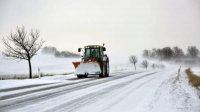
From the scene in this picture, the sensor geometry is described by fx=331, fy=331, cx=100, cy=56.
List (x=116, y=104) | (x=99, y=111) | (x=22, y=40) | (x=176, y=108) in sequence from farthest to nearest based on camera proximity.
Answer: (x=22, y=40) < (x=116, y=104) < (x=176, y=108) < (x=99, y=111)

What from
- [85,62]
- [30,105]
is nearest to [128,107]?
[30,105]

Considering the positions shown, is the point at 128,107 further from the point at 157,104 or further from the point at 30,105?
the point at 30,105

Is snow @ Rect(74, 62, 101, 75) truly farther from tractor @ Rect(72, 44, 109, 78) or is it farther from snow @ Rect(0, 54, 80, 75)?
snow @ Rect(0, 54, 80, 75)

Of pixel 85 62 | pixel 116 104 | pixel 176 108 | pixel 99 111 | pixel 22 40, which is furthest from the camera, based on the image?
pixel 22 40

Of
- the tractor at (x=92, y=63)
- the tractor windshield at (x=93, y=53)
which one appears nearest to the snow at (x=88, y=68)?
the tractor at (x=92, y=63)

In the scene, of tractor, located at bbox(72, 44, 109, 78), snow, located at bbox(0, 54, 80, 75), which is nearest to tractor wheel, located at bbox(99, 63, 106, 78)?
tractor, located at bbox(72, 44, 109, 78)

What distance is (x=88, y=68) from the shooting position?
26750 mm

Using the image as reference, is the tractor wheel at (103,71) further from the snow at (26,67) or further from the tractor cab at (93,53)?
the snow at (26,67)

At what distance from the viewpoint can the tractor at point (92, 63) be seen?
26.7 m

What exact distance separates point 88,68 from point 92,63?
0.52 metres

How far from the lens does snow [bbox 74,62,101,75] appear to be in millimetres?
26703

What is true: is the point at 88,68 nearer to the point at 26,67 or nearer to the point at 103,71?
the point at 103,71

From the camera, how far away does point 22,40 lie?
112 ft

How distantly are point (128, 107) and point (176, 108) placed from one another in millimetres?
1269
